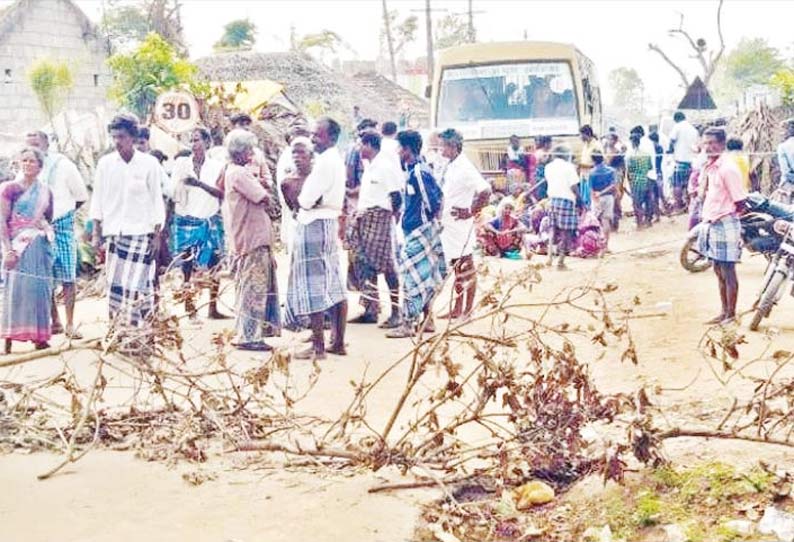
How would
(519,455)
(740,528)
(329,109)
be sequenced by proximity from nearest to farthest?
(740,528) → (519,455) → (329,109)

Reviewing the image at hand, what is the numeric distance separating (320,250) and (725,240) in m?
2.81

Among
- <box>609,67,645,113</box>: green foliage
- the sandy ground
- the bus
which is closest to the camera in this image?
the sandy ground

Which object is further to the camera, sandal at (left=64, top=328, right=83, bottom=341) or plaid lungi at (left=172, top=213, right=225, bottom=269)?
plaid lungi at (left=172, top=213, right=225, bottom=269)

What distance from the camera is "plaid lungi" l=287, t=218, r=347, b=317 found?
698 centimetres

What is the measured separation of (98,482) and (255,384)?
0.78m

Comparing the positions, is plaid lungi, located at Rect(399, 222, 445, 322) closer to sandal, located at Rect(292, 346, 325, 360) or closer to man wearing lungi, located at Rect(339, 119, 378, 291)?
man wearing lungi, located at Rect(339, 119, 378, 291)

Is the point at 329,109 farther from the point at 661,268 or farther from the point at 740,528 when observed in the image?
the point at 740,528

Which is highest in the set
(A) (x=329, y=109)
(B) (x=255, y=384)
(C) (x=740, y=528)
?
(A) (x=329, y=109)

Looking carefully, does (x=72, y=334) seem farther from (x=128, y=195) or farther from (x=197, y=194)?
(x=197, y=194)

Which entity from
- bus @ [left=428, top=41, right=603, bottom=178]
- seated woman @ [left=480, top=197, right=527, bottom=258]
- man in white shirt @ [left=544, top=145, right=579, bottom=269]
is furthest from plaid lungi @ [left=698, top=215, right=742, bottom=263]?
bus @ [left=428, top=41, right=603, bottom=178]

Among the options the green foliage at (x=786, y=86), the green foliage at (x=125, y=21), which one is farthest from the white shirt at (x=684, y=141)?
the green foliage at (x=125, y=21)

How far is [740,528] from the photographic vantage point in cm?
379

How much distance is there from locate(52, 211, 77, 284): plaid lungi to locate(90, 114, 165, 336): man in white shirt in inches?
29.0

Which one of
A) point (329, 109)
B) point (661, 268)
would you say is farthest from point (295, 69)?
point (661, 268)
